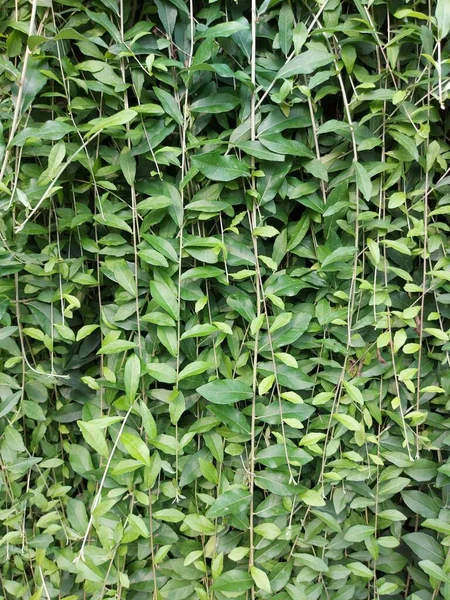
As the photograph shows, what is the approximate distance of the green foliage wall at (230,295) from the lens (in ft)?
2.42

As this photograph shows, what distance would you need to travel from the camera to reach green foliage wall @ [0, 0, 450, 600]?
739mm

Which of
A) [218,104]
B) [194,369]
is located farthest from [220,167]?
[194,369]

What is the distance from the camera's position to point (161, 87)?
78 cm

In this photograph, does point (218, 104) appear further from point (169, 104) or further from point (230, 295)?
point (230, 295)

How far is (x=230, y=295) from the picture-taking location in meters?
0.77

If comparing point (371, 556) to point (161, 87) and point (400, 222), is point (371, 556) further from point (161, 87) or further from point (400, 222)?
point (161, 87)

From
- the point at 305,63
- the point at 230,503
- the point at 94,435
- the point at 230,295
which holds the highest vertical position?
the point at 305,63

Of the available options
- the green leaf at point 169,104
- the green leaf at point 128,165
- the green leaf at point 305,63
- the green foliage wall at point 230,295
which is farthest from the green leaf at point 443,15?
the green leaf at point 128,165

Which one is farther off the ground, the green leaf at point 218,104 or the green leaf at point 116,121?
the green leaf at point 218,104

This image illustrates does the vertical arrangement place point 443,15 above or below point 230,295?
above

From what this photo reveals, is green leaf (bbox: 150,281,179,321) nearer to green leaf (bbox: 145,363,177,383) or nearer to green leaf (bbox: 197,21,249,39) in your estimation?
green leaf (bbox: 145,363,177,383)

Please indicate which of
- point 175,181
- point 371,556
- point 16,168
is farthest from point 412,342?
point 16,168

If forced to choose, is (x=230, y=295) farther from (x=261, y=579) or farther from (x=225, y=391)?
(x=261, y=579)

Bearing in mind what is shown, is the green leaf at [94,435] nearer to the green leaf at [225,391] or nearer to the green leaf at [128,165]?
the green leaf at [225,391]
